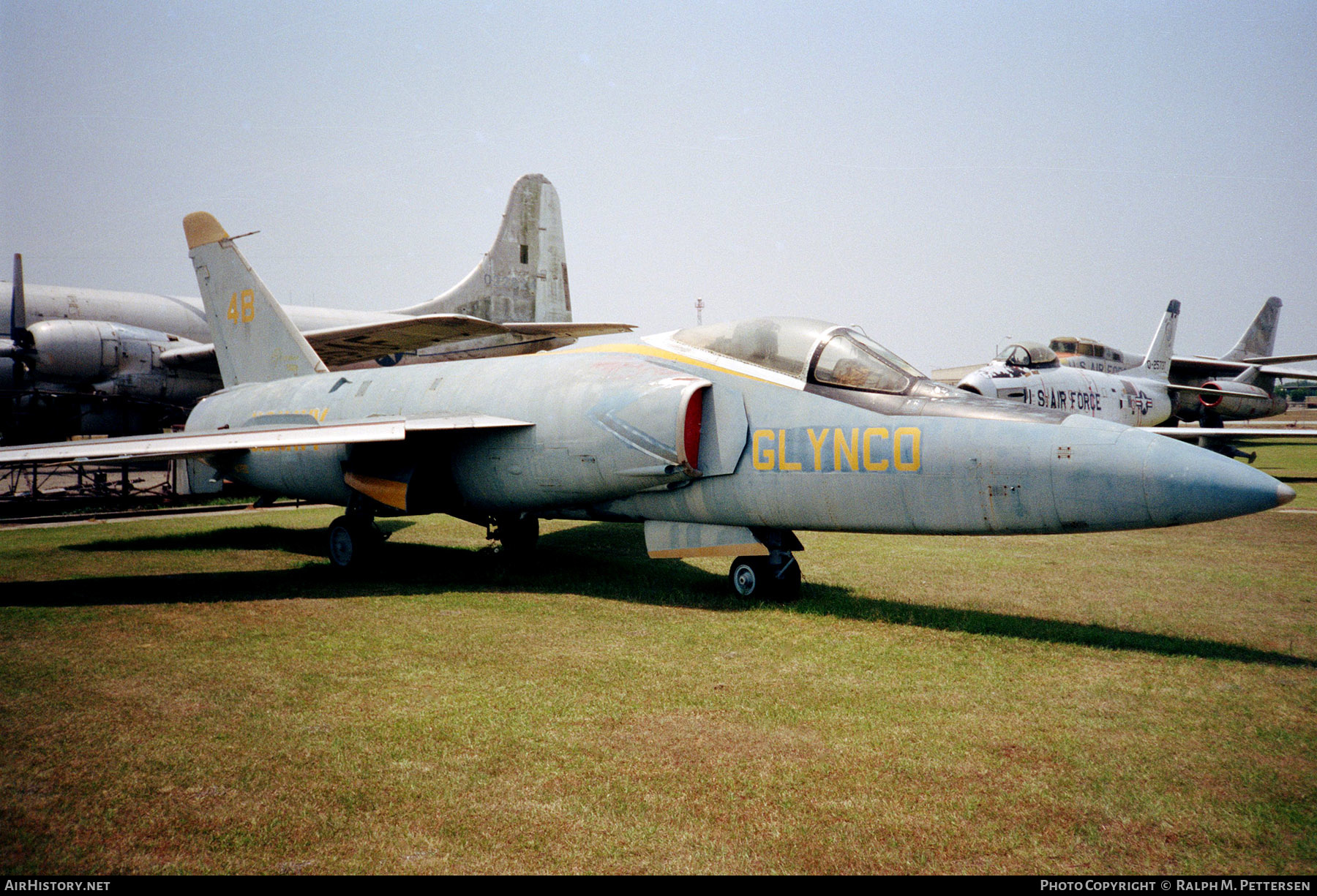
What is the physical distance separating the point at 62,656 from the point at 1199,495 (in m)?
7.85

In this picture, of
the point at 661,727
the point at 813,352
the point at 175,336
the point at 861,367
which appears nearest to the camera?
the point at 661,727

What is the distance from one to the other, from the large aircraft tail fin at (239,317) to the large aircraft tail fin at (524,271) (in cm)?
1155

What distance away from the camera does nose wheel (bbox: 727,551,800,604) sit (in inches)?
291

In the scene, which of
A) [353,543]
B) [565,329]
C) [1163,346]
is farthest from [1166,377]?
[353,543]

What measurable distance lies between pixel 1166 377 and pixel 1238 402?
26.1ft

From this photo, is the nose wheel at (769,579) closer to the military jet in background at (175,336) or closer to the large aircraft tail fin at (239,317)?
the large aircraft tail fin at (239,317)

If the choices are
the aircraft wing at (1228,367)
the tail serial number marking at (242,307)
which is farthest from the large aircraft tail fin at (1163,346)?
the tail serial number marking at (242,307)

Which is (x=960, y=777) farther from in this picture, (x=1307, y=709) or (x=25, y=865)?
(x=25, y=865)

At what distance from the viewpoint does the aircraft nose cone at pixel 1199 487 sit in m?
5.09

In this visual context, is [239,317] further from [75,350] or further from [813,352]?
[813,352]

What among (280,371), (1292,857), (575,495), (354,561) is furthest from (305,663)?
(280,371)

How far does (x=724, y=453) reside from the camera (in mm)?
7285

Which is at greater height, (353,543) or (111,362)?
(111,362)

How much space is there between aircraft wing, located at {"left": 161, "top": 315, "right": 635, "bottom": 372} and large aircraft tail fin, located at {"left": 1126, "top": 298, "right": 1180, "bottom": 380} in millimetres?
18222
